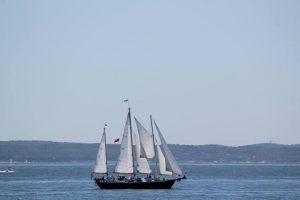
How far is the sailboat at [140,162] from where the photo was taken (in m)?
104

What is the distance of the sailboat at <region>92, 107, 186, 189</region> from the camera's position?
103775 mm

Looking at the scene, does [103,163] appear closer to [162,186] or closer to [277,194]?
[162,186]

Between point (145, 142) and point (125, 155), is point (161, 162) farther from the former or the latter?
point (145, 142)

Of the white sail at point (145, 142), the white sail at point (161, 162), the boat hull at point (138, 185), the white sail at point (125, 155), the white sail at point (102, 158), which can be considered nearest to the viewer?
the white sail at point (145, 142)

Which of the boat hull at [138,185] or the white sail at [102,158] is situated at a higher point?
the white sail at [102,158]

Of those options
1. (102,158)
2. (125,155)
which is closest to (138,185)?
(125,155)

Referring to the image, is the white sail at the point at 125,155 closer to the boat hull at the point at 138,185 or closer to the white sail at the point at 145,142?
the boat hull at the point at 138,185

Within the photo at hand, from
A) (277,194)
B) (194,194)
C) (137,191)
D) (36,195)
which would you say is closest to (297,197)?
(277,194)

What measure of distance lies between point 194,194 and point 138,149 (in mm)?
11503

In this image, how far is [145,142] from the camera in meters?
104

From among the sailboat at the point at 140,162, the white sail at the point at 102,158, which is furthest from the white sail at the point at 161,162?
the white sail at the point at 102,158

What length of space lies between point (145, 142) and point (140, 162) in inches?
116

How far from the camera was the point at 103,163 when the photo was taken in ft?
364

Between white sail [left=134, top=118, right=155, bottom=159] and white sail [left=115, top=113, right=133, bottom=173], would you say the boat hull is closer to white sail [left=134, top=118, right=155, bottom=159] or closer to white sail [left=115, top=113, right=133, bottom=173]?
white sail [left=115, top=113, right=133, bottom=173]
